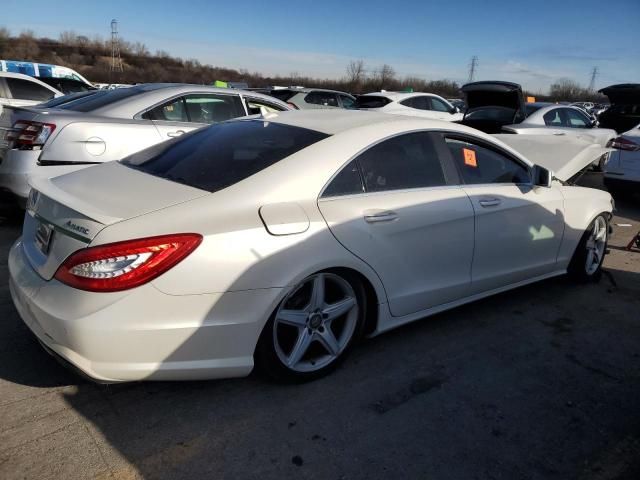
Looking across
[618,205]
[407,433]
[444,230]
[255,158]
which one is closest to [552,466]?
[407,433]

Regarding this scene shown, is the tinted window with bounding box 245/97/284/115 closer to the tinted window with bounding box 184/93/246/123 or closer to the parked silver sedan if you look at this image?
the tinted window with bounding box 184/93/246/123

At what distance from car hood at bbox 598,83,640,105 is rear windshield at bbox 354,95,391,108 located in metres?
5.00

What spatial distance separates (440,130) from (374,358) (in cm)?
155

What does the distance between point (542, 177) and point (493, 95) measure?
6727 millimetres

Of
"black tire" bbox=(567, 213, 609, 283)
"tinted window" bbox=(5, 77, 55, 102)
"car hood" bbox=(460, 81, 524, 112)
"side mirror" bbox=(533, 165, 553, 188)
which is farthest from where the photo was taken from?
"tinted window" bbox=(5, 77, 55, 102)

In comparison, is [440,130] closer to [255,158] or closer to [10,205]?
[255,158]

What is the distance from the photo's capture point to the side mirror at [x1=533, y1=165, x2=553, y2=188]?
3944 millimetres

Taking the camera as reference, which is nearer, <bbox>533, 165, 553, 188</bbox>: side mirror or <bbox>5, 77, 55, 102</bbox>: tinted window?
<bbox>533, 165, 553, 188</bbox>: side mirror

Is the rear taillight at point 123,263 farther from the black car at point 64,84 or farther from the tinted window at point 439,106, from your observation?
the black car at point 64,84

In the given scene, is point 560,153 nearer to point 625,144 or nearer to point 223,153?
point 625,144

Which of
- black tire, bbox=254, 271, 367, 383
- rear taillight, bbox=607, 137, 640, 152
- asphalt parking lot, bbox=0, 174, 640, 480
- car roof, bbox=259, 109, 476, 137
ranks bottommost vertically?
asphalt parking lot, bbox=0, 174, 640, 480

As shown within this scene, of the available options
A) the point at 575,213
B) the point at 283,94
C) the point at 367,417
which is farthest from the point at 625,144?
the point at 283,94

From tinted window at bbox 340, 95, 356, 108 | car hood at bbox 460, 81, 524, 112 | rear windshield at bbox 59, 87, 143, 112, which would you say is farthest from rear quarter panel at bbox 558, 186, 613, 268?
tinted window at bbox 340, 95, 356, 108

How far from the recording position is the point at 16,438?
2338mm
